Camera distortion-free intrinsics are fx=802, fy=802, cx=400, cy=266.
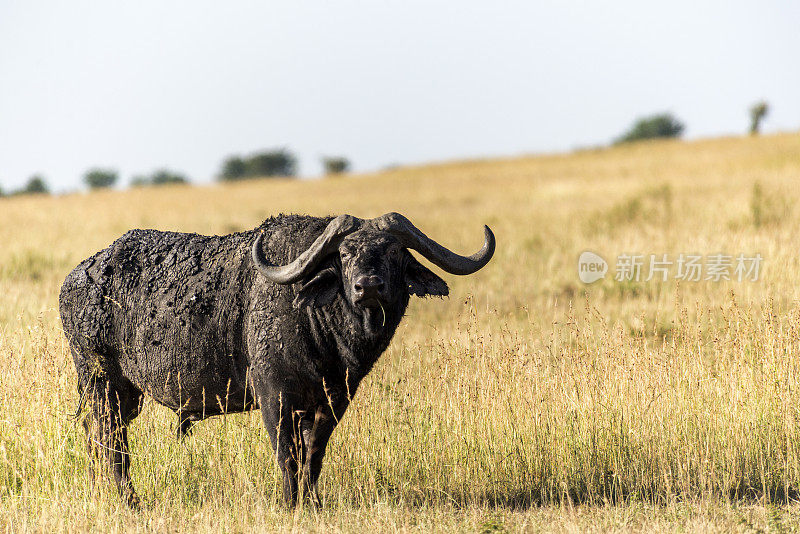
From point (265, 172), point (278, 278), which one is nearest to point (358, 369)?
point (278, 278)

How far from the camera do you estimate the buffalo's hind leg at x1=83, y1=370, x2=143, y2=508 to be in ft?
22.4

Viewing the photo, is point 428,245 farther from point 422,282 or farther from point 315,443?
point 315,443

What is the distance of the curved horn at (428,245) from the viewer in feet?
19.1

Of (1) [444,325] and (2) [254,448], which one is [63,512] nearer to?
(2) [254,448]

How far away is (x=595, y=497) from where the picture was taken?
6828mm

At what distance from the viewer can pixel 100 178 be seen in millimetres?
79750

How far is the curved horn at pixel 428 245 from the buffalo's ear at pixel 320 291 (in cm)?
50

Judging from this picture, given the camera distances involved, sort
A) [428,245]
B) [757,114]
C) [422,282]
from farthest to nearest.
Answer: [757,114] < [422,282] < [428,245]

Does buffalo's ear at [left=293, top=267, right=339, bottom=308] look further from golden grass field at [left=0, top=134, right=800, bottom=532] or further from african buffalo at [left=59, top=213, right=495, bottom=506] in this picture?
golden grass field at [left=0, top=134, right=800, bottom=532]

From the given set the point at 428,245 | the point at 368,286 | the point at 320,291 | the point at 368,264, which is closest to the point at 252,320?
the point at 320,291

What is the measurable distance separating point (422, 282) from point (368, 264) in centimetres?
62

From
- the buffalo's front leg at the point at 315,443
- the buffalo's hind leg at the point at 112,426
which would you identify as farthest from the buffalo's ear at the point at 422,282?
the buffalo's hind leg at the point at 112,426

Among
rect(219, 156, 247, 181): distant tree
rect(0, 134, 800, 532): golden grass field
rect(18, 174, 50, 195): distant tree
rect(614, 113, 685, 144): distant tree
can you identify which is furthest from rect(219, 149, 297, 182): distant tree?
rect(0, 134, 800, 532): golden grass field

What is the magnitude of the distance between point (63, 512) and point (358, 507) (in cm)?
232
